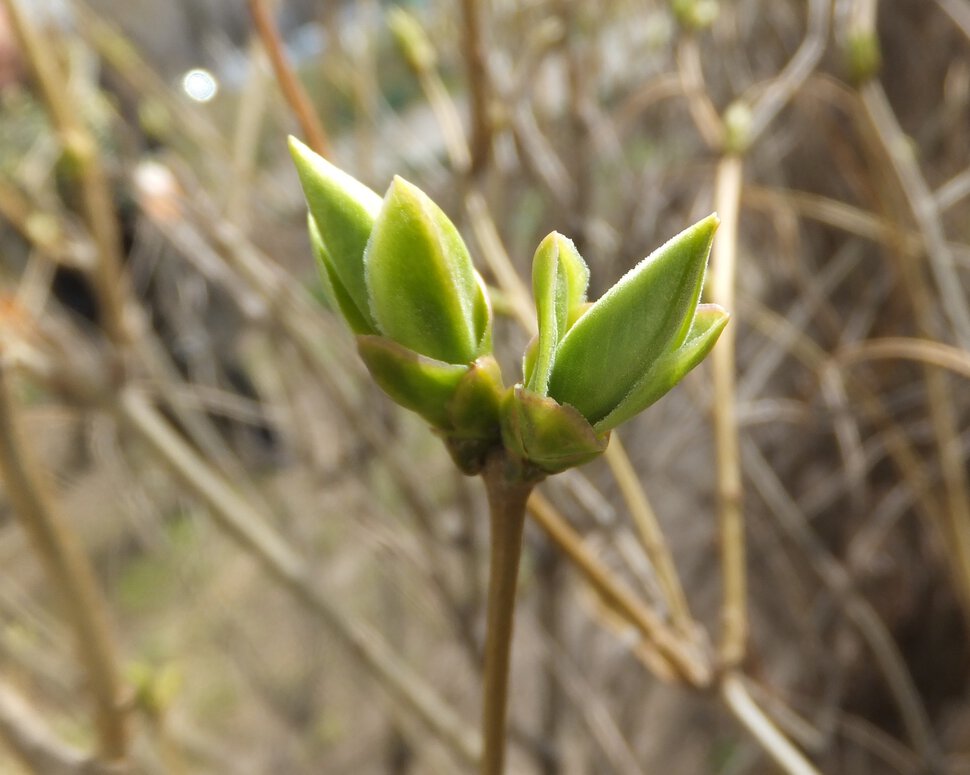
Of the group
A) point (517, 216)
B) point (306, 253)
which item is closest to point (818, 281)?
point (517, 216)

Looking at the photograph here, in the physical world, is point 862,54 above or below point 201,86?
below

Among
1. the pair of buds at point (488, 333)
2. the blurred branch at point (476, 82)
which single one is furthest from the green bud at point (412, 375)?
the blurred branch at point (476, 82)

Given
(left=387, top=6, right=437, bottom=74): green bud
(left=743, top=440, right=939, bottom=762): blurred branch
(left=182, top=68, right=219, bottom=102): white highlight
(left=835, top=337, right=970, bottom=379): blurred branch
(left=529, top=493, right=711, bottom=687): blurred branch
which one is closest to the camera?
(left=529, top=493, right=711, bottom=687): blurred branch

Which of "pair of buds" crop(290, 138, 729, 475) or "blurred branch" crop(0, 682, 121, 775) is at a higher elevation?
"blurred branch" crop(0, 682, 121, 775)

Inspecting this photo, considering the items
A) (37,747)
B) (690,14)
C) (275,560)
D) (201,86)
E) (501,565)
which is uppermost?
(201,86)

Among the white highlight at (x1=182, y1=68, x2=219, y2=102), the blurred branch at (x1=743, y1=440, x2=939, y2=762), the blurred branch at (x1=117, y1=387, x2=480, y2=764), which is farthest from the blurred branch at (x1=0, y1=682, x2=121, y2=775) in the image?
the white highlight at (x1=182, y1=68, x2=219, y2=102)

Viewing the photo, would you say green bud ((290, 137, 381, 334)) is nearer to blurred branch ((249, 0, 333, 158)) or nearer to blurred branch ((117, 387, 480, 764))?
blurred branch ((249, 0, 333, 158))

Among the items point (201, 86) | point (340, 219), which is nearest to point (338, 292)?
point (340, 219)

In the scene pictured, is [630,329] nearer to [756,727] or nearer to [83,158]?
[756,727]
